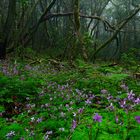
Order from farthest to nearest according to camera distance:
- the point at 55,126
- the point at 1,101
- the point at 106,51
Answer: the point at 106,51 → the point at 1,101 → the point at 55,126

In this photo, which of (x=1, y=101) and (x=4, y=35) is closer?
(x=1, y=101)

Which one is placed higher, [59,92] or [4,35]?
[4,35]

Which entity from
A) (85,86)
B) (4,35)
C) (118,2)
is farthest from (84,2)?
(85,86)

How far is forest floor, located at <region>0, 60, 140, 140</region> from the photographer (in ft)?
12.5

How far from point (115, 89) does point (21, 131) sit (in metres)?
3.43

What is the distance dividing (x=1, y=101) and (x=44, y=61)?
8.42 metres

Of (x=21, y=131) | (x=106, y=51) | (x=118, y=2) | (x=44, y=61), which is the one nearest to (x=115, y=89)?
(x=21, y=131)

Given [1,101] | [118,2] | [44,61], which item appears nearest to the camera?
[1,101]

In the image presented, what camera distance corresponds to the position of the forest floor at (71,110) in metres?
3.80

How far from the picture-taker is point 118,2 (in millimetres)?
51562

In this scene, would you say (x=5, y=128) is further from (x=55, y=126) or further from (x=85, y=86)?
(x=85, y=86)

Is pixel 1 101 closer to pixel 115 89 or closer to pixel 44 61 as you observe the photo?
pixel 115 89

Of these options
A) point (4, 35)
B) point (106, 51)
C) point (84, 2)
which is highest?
point (84, 2)

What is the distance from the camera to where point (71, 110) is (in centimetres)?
491
